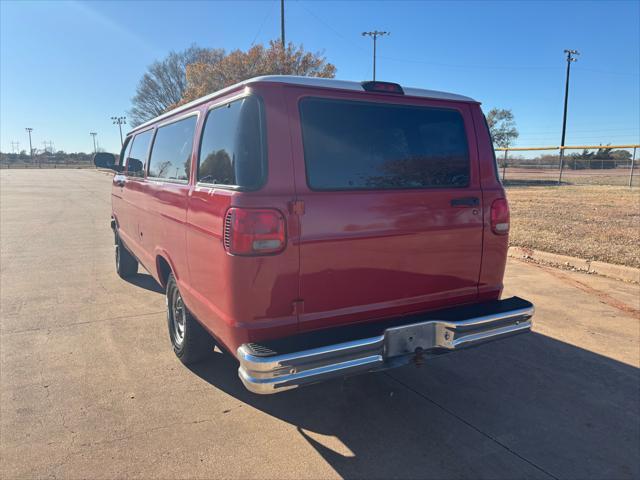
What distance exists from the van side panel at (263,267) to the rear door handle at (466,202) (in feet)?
4.00

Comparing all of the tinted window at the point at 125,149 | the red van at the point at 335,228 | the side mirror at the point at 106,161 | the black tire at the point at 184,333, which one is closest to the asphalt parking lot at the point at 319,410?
the black tire at the point at 184,333

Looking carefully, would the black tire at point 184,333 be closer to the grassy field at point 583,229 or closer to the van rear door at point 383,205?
the van rear door at point 383,205

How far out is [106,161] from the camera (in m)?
6.56

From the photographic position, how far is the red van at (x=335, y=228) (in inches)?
101

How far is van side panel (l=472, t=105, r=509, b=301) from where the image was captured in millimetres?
3312

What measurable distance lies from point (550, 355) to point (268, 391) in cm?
301

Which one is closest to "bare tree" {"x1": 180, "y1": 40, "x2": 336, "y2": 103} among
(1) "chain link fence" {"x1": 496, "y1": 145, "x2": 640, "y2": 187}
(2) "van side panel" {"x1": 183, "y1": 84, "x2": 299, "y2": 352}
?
(1) "chain link fence" {"x1": 496, "y1": 145, "x2": 640, "y2": 187}

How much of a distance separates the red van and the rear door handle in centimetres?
1

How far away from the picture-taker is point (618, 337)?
15.0ft

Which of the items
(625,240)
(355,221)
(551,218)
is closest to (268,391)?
(355,221)

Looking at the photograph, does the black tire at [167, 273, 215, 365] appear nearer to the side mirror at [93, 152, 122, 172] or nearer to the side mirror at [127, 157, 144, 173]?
the side mirror at [127, 157, 144, 173]

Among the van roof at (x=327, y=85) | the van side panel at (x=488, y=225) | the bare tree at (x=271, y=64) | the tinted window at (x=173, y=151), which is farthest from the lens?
the bare tree at (x=271, y=64)

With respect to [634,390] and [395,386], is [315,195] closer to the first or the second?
[395,386]

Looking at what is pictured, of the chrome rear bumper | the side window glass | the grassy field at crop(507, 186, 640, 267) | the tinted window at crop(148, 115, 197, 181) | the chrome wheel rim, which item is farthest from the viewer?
the grassy field at crop(507, 186, 640, 267)
